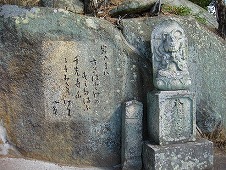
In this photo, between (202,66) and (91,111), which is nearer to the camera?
(91,111)

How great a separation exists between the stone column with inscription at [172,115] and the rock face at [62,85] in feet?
1.80

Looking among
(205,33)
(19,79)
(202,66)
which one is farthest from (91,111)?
(205,33)

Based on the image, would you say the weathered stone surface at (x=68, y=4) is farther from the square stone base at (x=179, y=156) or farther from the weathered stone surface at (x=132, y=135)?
the square stone base at (x=179, y=156)

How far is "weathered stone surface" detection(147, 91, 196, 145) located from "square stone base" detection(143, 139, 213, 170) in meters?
0.11

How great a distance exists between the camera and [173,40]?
414cm

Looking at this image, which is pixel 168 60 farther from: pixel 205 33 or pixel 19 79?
pixel 19 79

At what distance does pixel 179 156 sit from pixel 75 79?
1626 millimetres

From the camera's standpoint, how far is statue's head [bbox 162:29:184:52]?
13.5 feet

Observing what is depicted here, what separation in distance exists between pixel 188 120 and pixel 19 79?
2.20 metres

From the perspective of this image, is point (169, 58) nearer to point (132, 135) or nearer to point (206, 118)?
point (132, 135)

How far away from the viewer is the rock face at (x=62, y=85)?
420 cm

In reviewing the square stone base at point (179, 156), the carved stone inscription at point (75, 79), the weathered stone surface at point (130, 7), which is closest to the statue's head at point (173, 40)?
the carved stone inscription at point (75, 79)

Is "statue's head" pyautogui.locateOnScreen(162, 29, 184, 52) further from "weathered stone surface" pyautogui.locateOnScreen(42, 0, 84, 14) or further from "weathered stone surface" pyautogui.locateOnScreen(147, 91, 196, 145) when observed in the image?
"weathered stone surface" pyautogui.locateOnScreen(42, 0, 84, 14)

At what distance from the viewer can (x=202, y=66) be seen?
5.02m
